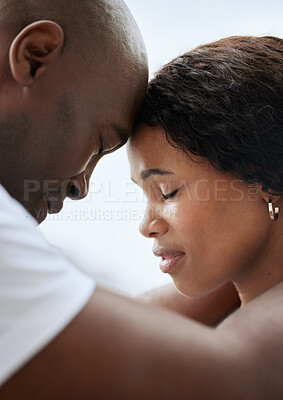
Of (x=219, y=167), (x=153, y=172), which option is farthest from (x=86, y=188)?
(x=219, y=167)

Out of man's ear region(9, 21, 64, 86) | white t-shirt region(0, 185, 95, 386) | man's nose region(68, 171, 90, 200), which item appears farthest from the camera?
man's nose region(68, 171, 90, 200)

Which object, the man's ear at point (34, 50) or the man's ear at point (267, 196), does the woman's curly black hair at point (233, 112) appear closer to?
the man's ear at point (267, 196)

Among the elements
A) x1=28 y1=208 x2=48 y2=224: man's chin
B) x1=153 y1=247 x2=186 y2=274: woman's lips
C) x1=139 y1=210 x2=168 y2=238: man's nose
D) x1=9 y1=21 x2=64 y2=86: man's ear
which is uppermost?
x1=9 y1=21 x2=64 y2=86: man's ear

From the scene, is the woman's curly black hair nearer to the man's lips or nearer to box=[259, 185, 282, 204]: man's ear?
box=[259, 185, 282, 204]: man's ear

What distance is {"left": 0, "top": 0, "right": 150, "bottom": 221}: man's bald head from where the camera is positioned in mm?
896

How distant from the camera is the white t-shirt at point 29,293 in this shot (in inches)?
20.0

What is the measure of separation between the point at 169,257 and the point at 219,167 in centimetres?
23

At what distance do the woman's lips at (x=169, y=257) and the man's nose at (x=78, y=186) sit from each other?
21 centimetres

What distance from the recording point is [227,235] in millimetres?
1109

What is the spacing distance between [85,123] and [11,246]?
0.48m

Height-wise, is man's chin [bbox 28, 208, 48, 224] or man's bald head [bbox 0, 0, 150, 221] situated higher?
man's bald head [bbox 0, 0, 150, 221]

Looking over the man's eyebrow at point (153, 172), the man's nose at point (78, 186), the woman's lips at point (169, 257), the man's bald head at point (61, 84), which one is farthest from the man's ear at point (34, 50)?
the woman's lips at point (169, 257)

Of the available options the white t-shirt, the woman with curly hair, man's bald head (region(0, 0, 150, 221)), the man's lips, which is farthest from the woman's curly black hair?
the white t-shirt

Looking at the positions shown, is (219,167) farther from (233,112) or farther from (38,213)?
(38,213)
